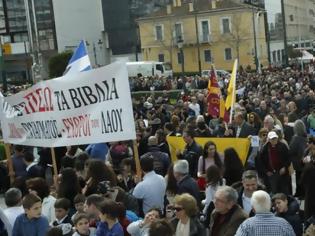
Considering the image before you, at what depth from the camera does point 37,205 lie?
22.9 feet

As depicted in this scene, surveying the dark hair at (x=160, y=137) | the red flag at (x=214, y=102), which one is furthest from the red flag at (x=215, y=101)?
the dark hair at (x=160, y=137)

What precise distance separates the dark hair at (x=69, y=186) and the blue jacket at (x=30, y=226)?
1099mm

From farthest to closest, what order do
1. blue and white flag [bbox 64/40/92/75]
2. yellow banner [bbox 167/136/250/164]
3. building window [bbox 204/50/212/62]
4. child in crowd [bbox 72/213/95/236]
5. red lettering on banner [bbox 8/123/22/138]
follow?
building window [bbox 204/50/212/62], yellow banner [bbox 167/136/250/164], blue and white flag [bbox 64/40/92/75], red lettering on banner [bbox 8/123/22/138], child in crowd [bbox 72/213/95/236]

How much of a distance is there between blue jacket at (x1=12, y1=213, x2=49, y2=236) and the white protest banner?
1.89 metres

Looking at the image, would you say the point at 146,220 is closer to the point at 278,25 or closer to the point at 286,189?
the point at 286,189

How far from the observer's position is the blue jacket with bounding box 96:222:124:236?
20.9 ft

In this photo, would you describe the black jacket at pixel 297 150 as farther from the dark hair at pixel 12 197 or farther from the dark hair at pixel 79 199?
the dark hair at pixel 12 197

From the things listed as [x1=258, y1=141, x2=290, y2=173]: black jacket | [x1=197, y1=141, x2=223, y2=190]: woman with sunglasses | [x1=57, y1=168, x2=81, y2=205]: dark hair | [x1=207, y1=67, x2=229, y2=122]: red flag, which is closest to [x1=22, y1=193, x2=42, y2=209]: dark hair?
[x1=57, y1=168, x2=81, y2=205]: dark hair

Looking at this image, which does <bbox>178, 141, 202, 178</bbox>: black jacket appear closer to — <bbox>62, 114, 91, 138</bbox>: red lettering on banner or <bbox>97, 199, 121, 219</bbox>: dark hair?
<bbox>62, 114, 91, 138</bbox>: red lettering on banner

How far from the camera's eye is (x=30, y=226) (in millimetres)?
7078

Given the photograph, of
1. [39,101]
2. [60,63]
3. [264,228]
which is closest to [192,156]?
[39,101]

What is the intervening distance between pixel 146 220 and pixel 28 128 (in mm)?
4327

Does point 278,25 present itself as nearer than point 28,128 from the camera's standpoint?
No

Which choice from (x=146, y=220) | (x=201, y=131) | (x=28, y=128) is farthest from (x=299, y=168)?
(x=146, y=220)
